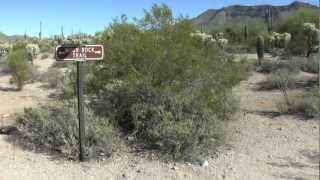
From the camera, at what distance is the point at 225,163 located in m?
9.31

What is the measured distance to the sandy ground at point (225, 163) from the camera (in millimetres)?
8750

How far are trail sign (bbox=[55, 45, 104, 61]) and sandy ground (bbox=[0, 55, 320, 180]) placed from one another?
1.71 meters

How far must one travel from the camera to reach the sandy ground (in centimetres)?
875

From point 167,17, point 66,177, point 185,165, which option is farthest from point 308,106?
point 66,177

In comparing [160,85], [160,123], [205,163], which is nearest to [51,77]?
[160,85]

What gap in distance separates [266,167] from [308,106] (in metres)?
4.38

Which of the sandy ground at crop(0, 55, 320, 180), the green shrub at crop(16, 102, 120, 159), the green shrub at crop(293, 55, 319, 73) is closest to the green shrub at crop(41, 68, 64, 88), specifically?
the green shrub at crop(293, 55, 319, 73)

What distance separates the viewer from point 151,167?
9172mm

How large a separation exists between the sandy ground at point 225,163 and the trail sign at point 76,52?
1708 mm

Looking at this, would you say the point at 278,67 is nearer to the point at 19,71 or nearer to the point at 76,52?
the point at 19,71

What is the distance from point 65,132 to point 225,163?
2.81 metres

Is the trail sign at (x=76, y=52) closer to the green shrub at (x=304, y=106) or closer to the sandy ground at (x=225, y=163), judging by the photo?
the sandy ground at (x=225, y=163)

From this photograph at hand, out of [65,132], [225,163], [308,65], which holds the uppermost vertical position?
[308,65]

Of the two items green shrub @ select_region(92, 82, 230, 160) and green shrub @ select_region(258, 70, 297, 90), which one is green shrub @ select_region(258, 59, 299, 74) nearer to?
green shrub @ select_region(258, 70, 297, 90)
